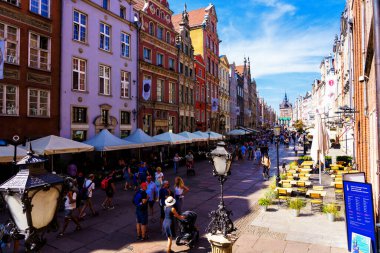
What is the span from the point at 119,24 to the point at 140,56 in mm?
3553

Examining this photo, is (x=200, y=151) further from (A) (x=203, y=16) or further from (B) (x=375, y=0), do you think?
(B) (x=375, y=0)

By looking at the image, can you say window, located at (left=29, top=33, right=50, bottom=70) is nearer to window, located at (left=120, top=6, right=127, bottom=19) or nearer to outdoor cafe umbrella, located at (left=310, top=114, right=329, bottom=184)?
window, located at (left=120, top=6, right=127, bottom=19)

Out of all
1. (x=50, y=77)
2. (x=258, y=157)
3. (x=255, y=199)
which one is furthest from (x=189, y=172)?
(x=50, y=77)

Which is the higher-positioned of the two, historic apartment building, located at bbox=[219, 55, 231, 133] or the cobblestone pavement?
historic apartment building, located at bbox=[219, 55, 231, 133]

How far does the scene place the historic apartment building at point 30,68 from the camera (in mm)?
15438

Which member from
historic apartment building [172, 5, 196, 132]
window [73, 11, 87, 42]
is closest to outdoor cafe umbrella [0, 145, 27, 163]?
window [73, 11, 87, 42]

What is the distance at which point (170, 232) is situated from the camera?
26.1 ft

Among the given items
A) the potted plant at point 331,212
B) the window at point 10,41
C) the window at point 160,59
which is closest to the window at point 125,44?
the window at point 160,59

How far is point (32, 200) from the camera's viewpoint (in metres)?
2.92

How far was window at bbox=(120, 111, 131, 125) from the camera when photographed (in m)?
24.3

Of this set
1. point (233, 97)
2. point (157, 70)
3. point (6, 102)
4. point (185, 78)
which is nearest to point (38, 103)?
point (6, 102)

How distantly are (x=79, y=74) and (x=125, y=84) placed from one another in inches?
206

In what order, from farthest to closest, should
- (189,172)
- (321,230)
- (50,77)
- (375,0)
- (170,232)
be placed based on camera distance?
(189,172), (50,77), (321,230), (170,232), (375,0)

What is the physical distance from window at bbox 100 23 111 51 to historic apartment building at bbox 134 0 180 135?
156 inches
